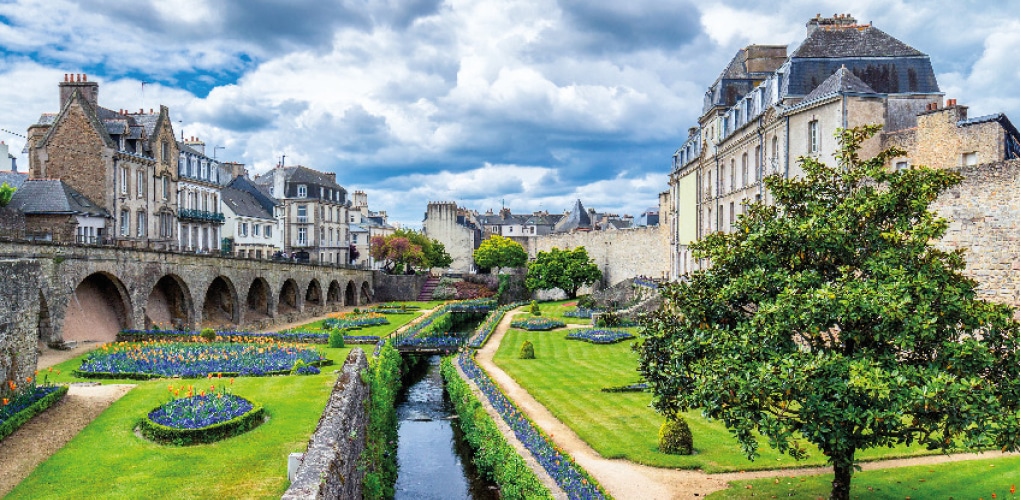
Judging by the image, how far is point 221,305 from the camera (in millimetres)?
43312

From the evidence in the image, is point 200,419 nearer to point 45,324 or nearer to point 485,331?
point 45,324

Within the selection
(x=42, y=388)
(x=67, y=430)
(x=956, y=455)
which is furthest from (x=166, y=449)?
(x=956, y=455)

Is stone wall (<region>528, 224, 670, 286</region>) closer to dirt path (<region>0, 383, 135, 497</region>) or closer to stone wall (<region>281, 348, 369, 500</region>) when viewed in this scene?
stone wall (<region>281, 348, 369, 500</region>)

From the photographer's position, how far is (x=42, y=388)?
15266 millimetres

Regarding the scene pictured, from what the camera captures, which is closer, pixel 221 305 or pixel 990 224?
pixel 990 224

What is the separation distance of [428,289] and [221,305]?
30.2 meters

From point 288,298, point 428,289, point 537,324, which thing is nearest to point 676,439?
point 537,324

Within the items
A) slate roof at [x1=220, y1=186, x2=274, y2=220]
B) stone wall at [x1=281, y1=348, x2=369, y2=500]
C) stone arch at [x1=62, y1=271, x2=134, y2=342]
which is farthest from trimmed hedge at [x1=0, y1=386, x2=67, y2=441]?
slate roof at [x1=220, y1=186, x2=274, y2=220]

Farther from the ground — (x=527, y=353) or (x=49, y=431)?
(x=49, y=431)

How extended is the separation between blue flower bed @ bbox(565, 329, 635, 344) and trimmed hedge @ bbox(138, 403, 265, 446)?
23394mm

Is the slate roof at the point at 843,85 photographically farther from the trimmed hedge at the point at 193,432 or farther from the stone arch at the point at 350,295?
the stone arch at the point at 350,295

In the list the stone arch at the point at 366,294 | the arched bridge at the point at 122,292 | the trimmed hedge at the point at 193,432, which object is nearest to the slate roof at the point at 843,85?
the trimmed hedge at the point at 193,432

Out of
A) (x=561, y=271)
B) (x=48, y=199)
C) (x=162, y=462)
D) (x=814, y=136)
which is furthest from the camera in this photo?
(x=561, y=271)

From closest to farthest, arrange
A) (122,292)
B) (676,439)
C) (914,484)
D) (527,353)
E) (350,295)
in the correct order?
(914,484)
(676,439)
(527,353)
(122,292)
(350,295)
